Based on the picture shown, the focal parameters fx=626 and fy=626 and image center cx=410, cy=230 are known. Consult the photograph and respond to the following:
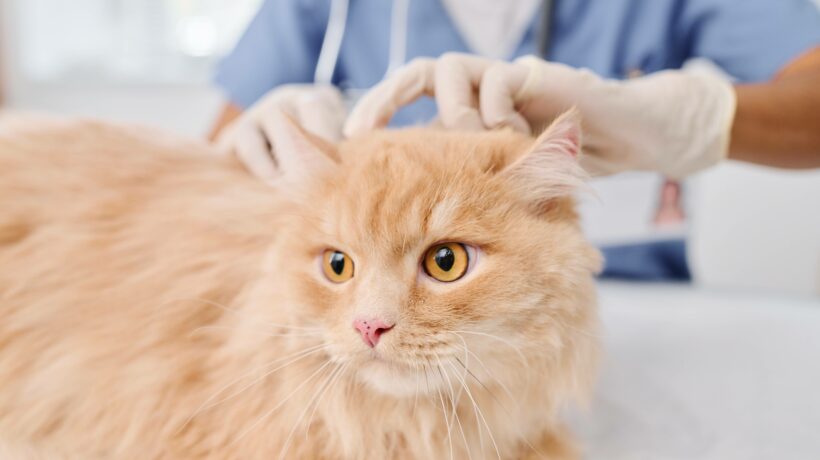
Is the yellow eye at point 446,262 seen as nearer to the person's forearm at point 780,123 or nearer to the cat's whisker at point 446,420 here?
the cat's whisker at point 446,420

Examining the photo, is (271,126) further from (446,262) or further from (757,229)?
(757,229)

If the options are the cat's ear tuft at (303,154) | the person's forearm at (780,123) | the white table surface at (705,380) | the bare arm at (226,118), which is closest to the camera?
the cat's ear tuft at (303,154)

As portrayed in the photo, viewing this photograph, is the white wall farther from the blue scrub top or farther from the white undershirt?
the white undershirt

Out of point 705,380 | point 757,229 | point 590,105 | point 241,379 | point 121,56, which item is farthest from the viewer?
Result: point 121,56

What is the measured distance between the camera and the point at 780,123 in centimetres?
120

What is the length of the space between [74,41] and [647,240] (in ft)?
7.90

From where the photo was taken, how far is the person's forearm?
1.16 meters

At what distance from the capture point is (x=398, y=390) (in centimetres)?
68

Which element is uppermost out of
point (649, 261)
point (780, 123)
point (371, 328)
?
point (780, 123)

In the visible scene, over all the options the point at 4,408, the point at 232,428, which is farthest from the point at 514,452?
the point at 4,408

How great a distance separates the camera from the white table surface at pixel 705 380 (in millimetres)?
908

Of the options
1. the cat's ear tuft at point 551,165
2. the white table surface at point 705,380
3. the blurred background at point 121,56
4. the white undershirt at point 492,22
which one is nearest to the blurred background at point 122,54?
the blurred background at point 121,56

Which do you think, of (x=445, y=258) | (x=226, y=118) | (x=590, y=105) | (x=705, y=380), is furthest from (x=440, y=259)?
(x=226, y=118)

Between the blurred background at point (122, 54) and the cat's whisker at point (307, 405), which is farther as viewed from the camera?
the blurred background at point (122, 54)
